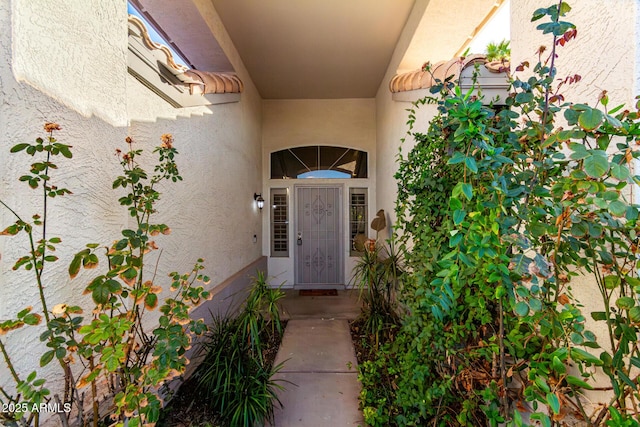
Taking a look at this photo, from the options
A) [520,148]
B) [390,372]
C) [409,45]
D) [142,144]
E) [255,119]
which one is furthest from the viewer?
[255,119]

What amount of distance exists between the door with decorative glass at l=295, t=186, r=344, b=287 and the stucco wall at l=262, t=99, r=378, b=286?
16 centimetres

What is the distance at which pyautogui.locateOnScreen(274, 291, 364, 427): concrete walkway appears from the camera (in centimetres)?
200

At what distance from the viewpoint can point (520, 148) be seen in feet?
3.14

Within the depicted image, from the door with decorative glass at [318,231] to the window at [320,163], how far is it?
1.11 ft

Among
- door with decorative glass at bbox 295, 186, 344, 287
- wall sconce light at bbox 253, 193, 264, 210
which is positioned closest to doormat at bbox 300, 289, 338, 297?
door with decorative glass at bbox 295, 186, 344, 287

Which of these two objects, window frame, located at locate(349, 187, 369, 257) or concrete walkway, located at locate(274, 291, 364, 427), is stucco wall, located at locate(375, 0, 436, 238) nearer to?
window frame, located at locate(349, 187, 369, 257)

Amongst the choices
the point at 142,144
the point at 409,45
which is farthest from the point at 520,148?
the point at 409,45

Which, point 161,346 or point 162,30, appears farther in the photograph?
point 162,30

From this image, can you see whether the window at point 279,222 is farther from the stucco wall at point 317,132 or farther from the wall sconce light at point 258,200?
the wall sconce light at point 258,200

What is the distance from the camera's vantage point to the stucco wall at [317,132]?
215 inches

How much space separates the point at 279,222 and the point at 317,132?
7.15ft

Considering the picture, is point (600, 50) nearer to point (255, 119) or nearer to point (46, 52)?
point (46, 52)

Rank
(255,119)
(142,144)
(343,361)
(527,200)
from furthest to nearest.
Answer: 1. (255,119)
2. (343,361)
3. (142,144)
4. (527,200)

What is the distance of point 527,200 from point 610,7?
2.68ft
